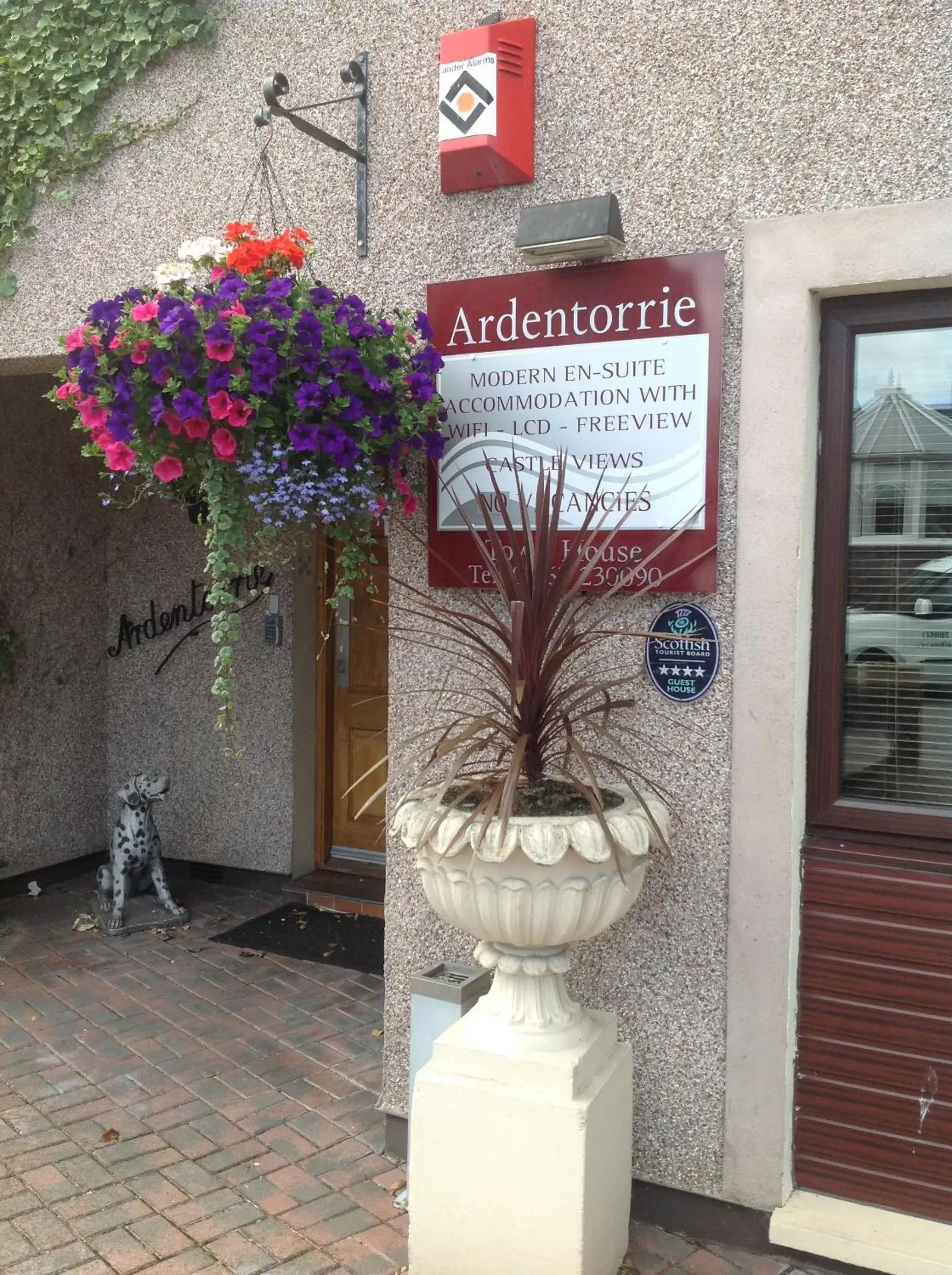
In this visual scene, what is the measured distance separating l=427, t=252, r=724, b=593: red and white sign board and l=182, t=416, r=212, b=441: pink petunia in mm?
801

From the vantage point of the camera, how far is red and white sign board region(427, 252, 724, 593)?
9.53ft

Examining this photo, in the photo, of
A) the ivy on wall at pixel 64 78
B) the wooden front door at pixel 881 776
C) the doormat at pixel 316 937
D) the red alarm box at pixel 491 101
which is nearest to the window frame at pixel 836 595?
the wooden front door at pixel 881 776

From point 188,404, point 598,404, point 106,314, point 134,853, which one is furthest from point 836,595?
point 134,853

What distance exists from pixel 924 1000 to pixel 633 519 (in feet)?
4.71

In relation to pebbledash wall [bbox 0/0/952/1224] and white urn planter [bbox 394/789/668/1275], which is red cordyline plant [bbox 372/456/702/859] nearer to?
white urn planter [bbox 394/789/668/1275]

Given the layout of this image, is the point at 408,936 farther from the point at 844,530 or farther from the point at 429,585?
the point at 844,530

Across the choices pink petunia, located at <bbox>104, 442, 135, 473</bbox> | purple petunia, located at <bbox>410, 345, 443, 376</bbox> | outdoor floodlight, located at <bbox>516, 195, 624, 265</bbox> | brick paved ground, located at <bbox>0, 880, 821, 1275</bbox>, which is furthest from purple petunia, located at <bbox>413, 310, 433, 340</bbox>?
brick paved ground, located at <bbox>0, 880, 821, 1275</bbox>

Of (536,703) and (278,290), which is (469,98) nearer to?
(278,290)

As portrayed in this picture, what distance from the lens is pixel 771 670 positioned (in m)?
2.85

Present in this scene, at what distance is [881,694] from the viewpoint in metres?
2.88

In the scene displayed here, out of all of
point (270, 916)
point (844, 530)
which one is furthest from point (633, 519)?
point (270, 916)

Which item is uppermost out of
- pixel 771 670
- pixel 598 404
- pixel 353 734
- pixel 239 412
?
pixel 598 404

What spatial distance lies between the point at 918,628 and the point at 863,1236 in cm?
154

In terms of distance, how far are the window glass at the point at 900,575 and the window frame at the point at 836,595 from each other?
0.09 feet
